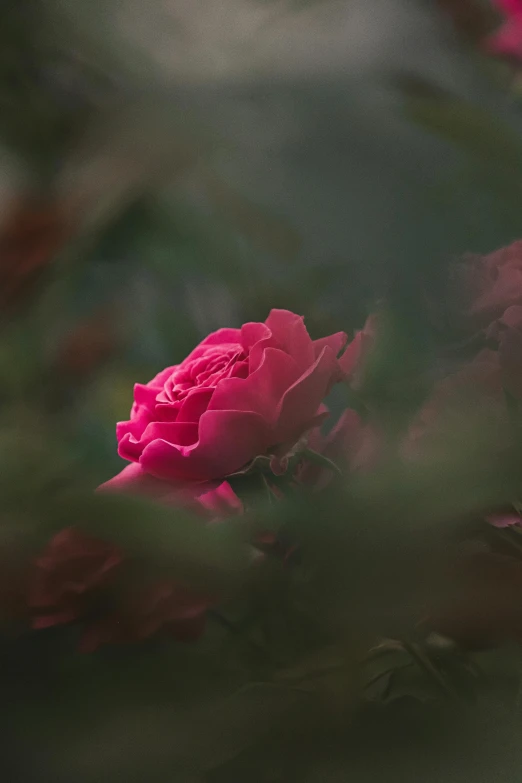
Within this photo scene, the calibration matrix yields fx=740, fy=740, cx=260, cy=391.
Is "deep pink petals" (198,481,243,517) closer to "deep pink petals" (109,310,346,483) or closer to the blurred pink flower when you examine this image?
"deep pink petals" (109,310,346,483)

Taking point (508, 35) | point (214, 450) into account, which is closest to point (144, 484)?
point (214, 450)

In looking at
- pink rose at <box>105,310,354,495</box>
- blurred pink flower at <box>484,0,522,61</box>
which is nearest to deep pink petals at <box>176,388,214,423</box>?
pink rose at <box>105,310,354,495</box>

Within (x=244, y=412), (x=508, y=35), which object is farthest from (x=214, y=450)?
(x=508, y=35)

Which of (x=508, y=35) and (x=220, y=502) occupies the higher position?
(x=508, y=35)

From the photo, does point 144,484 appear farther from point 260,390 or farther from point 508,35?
point 508,35

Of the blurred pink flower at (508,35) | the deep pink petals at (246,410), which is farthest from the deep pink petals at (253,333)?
the blurred pink flower at (508,35)

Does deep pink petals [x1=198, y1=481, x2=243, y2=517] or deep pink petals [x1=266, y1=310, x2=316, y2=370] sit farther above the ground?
deep pink petals [x1=266, y1=310, x2=316, y2=370]

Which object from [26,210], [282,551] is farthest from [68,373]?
[282,551]

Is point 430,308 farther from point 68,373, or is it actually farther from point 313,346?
point 68,373
